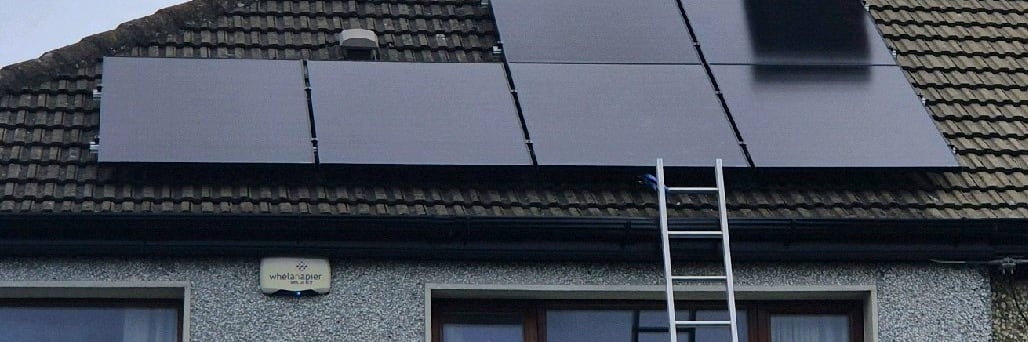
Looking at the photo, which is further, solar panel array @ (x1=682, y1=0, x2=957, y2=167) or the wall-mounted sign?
solar panel array @ (x1=682, y1=0, x2=957, y2=167)

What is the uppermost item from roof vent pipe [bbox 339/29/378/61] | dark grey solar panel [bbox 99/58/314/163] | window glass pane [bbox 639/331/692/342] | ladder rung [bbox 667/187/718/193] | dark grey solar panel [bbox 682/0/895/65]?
dark grey solar panel [bbox 682/0/895/65]

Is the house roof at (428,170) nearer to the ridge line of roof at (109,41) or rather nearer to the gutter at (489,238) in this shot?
the ridge line of roof at (109,41)

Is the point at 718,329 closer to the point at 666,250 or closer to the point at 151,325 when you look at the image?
the point at 666,250

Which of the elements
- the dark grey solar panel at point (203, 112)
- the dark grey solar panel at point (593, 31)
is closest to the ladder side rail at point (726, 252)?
the dark grey solar panel at point (593, 31)

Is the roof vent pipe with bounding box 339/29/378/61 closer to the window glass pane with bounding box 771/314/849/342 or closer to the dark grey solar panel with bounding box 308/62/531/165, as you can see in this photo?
the dark grey solar panel with bounding box 308/62/531/165

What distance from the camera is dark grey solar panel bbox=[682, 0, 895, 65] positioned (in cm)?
1374

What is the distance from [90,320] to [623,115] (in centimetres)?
375

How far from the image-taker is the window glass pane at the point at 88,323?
11.6m

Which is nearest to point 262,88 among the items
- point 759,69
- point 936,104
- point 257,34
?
point 257,34

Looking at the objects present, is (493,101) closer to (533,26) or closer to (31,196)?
(533,26)

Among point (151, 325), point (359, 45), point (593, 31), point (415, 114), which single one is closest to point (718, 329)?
point (415, 114)

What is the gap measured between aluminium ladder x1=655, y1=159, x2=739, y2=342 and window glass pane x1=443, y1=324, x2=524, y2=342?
99 cm

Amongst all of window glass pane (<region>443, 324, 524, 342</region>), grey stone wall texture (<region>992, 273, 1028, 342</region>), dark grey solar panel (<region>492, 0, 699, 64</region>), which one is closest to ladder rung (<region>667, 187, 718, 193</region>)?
window glass pane (<region>443, 324, 524, 342</region>)

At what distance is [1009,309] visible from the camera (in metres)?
12.3
